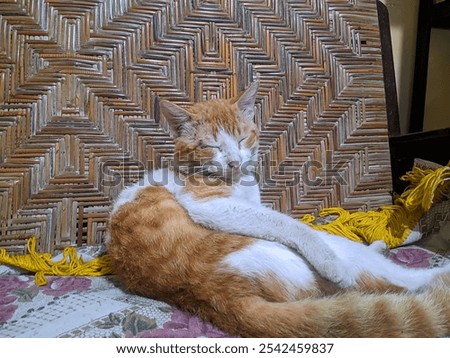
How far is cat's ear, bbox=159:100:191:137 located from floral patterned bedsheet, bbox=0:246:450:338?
19.3 inches

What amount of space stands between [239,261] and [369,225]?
67cm

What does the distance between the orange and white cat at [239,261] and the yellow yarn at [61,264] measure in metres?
0.17

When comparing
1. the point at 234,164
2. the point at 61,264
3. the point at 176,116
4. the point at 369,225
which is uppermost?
the point at 176,116

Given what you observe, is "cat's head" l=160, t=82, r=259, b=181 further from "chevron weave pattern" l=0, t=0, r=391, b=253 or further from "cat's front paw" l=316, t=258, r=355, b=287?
"cat's front paw" l=316, t=258, r=355, b=287

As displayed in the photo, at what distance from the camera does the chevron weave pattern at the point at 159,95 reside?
47.3 inches

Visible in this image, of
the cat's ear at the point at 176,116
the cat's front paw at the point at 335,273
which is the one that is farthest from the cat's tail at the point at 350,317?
the cat's ear at the point at 176,116

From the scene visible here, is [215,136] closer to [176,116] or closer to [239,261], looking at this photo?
[176,116]

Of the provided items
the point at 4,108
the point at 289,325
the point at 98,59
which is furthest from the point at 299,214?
the point at 4,108

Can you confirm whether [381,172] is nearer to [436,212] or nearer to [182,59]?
[436,212]

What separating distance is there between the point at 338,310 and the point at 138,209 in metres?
0.56

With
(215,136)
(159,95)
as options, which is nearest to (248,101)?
(215,136)

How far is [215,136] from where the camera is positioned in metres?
1.13

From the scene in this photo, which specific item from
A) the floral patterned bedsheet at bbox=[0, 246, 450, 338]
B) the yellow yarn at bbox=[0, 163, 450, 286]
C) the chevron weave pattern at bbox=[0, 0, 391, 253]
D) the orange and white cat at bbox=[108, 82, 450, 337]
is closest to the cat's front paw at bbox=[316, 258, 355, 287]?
the orange and white cat at bbox=[108, 82, 450, 337]

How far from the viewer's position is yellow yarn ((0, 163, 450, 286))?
112 centimetres
